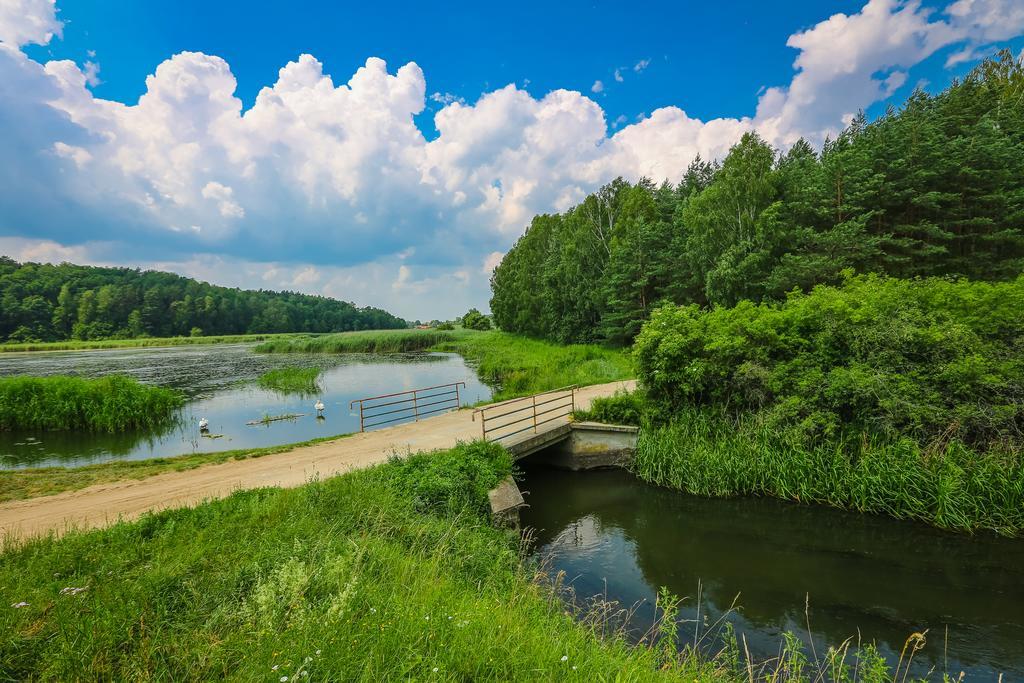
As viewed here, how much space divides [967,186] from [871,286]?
1825 cm

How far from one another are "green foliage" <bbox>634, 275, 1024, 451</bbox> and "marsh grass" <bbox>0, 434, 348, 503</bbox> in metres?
12.2

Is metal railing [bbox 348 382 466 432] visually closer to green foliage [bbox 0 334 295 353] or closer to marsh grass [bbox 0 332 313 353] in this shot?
marsh grass [bbox 0 332 313 353]

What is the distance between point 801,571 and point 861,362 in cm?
615

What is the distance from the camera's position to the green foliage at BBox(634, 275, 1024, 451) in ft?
31.9

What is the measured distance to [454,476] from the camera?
8953 millimetres

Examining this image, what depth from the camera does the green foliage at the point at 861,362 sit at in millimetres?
9711

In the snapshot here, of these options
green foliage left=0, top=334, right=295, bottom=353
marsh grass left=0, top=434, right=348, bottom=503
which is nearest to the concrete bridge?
marsh grass left=0, top=434, right=348, bottom=503

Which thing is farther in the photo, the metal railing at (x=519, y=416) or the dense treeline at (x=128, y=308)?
the dense treeline at (x=128, y=308)

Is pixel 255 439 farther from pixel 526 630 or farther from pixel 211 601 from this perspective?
pixel 526 630

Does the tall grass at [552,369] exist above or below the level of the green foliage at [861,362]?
below

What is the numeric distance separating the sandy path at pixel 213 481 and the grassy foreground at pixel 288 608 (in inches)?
90.9

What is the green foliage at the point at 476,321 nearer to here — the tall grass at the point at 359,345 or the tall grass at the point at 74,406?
the tall grass at the point at 359,345

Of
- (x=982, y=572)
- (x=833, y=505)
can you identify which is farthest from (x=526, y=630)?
(x=833, y=505)

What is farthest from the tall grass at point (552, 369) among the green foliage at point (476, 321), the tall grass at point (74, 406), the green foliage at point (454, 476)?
the green foliage at point (476, 321)
